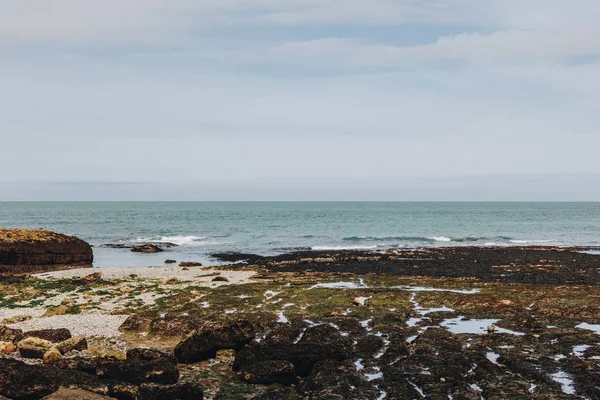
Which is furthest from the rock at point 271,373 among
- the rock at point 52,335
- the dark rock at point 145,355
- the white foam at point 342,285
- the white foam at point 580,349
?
the white foam at point 342,285

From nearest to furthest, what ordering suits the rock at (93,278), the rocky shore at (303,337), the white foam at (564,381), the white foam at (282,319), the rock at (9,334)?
the white foam at (564,381) → the rocky shore at (303,337) → the rock at (9,334) → the white foam at (282,319) → the rock at (93,278)

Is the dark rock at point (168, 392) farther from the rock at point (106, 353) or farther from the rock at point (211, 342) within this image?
the rock at point (211, 342)

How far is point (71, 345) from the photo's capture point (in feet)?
57.5

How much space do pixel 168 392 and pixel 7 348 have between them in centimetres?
808

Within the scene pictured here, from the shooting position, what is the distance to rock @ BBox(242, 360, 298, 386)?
14.9 metres

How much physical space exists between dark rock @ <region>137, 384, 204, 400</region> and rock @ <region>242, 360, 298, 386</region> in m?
2.12

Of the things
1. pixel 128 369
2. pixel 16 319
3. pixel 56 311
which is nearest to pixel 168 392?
pixel 128 369

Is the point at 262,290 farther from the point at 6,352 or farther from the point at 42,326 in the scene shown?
the point at 6,352

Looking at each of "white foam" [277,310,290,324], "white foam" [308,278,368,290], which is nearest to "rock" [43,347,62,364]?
"white foam" [277,310,290,324]

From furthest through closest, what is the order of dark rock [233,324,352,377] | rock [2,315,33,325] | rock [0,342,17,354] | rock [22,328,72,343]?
rock [2,315,33,325] → rock [22,328,72,343] → rock [0,342,17,354] → dark rock [233,324,352,377]

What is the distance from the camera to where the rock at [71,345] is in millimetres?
17391

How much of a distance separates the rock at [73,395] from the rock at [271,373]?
167 inches

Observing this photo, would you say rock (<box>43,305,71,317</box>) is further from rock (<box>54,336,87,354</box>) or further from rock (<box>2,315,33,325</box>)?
rock (<box>54,336,87,354</box>)

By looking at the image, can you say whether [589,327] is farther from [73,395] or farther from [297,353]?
[73,395]
